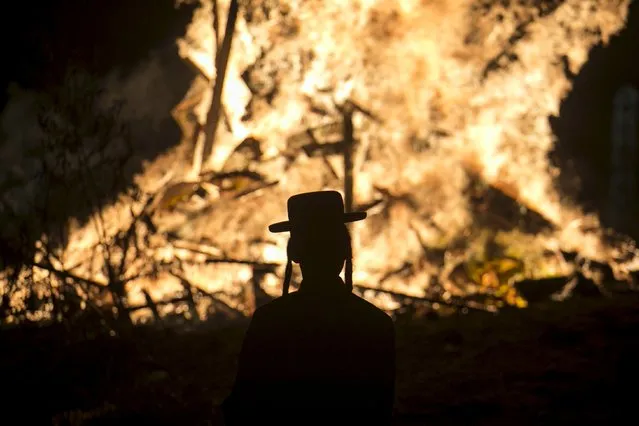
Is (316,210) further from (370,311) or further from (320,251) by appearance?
(370,311)

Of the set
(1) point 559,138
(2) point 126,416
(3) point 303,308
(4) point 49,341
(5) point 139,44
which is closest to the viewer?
(3) point 303,308

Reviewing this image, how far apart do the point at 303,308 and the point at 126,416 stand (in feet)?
9.29

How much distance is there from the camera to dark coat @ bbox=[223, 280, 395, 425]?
214cm

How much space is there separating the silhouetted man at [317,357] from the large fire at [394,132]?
7560 mm

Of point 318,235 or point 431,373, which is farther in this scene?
point 431,373

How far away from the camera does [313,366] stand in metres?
2.16

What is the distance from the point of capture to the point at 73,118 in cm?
642

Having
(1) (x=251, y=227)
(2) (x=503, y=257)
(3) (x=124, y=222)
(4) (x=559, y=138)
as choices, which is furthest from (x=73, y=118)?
(4) (x=559, y=138)

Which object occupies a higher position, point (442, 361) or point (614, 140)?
point (614, 140)

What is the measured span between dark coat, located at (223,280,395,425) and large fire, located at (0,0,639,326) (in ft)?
25.0

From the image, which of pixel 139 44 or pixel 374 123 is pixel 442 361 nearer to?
pixel 374 123

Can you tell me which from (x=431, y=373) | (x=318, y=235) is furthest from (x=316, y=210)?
(x=431, y=373)

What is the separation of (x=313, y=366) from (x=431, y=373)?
11.9 ft

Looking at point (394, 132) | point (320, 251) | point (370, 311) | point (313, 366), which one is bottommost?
point (313, 366)
